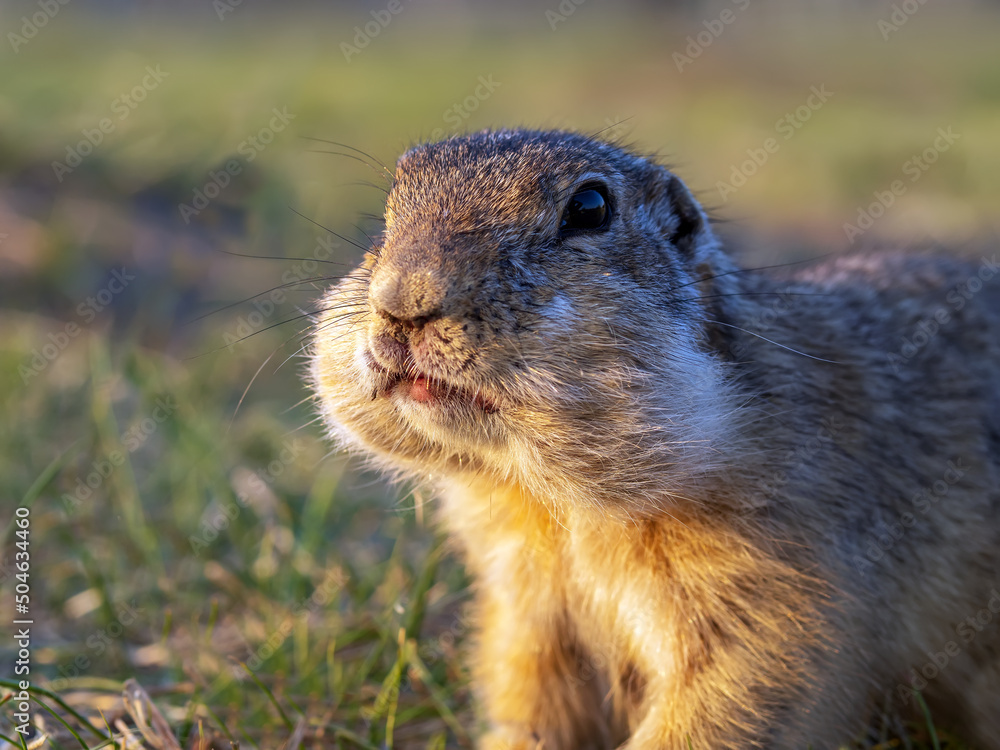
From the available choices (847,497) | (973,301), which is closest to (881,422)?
(847,497)

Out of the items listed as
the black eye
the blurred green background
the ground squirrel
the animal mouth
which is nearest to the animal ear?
the ground squirrel

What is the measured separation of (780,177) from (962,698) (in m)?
10.8

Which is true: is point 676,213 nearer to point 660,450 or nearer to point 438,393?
point 660,450

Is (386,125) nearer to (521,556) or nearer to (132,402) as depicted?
(132,402)

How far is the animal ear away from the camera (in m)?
3.52

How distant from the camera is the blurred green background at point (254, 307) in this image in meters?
4.44

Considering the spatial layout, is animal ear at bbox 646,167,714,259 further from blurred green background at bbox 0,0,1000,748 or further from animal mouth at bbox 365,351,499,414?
animal mouth at bbox 365,351,499,414

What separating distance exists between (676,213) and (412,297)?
1.31 metres

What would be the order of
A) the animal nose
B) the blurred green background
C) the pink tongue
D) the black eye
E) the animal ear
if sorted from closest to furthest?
1. the animal nose
2. the pink tongue
3. the black eye
4. the animal ear
5. the blurred green background

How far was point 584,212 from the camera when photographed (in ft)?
10.4


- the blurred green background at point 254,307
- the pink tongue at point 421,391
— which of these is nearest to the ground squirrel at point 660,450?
the pink tongue at point 421,391

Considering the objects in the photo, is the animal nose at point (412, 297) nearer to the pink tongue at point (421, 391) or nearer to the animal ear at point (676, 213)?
the pink tongue at point (421, 391)

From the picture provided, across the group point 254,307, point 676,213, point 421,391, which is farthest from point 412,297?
point 254,307

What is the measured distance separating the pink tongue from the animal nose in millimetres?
167
